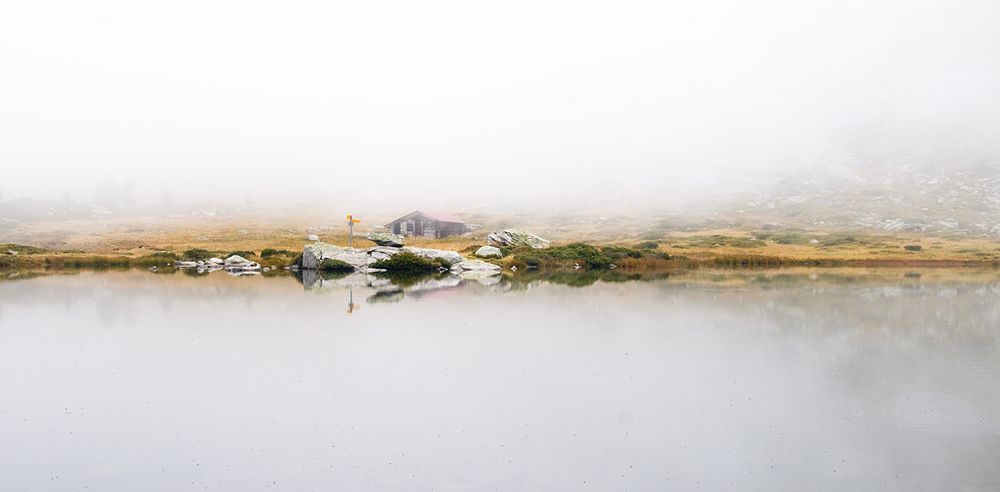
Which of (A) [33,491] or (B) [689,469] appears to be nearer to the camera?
(A) [33,491]

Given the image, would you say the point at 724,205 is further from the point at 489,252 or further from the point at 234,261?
the point at 234,261

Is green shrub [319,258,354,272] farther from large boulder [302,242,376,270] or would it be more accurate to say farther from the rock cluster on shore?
the rock cluster on shore

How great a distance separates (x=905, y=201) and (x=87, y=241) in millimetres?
157250

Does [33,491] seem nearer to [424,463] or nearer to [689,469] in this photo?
[424,463]

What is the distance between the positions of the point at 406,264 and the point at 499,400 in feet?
166

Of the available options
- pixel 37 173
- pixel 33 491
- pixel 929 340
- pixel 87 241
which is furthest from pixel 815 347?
pixel 37 173

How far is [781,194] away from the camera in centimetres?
16100

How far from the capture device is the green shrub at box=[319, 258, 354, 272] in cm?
6238

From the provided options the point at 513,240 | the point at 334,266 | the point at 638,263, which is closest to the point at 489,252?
the point at 513,240

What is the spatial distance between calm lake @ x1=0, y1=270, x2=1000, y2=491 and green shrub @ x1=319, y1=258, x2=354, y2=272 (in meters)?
33.9

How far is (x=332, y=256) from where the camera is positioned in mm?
63625

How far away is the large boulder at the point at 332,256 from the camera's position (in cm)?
6359

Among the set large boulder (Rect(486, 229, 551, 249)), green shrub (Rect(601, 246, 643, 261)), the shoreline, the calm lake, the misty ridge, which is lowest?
the shoreline

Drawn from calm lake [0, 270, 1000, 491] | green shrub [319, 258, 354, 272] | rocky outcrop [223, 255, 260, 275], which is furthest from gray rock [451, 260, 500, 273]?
calm lake [0, 270, 1000, 491]
